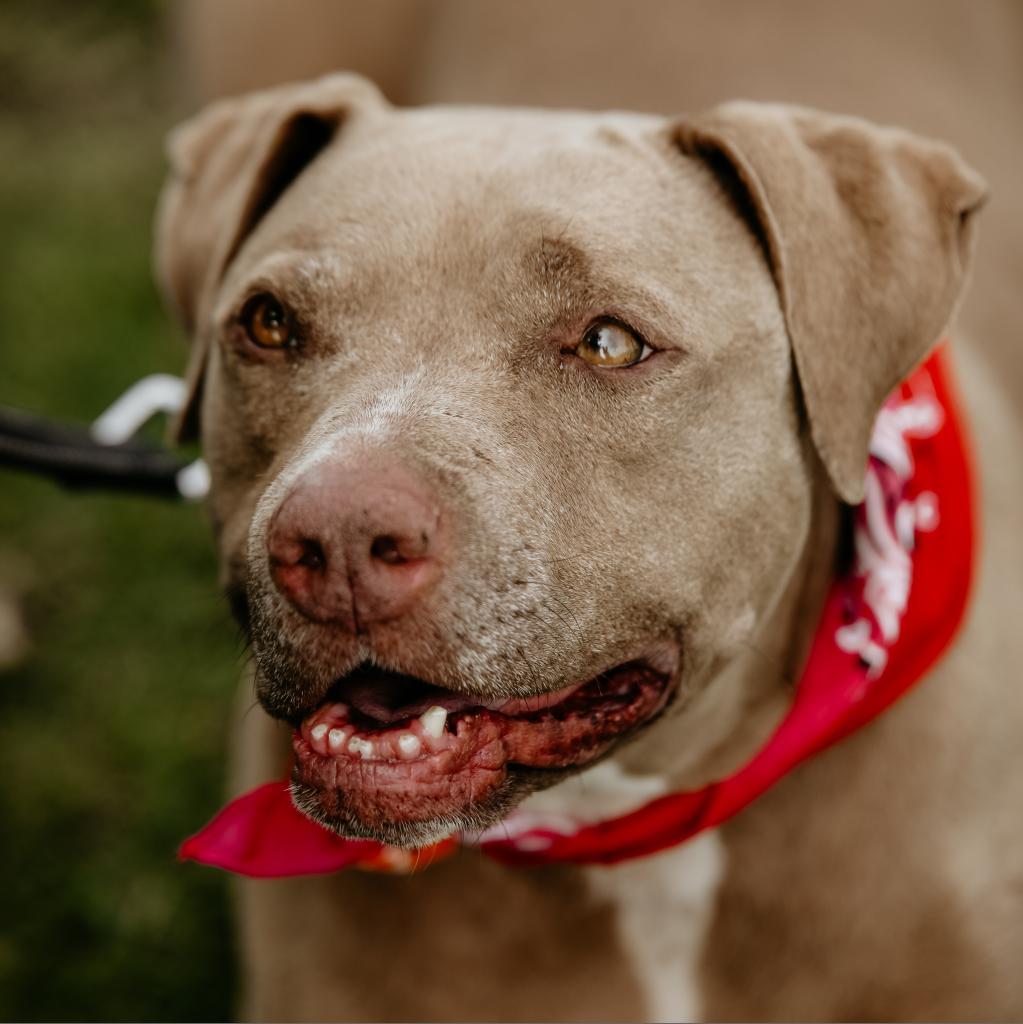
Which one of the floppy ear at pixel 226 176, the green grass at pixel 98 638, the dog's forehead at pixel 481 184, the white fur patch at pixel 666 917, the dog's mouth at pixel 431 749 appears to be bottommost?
the green grass at pixel 98 638

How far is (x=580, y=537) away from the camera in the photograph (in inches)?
83.6

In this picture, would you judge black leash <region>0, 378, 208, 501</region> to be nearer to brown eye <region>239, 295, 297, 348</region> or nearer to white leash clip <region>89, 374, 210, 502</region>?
white leash clip <region>89, 374, 210, 502</region>

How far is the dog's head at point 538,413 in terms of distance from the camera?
2006 mm

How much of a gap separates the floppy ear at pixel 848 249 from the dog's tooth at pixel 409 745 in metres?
0.83

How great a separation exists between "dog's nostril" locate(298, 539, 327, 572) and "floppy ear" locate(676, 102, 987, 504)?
0.88m

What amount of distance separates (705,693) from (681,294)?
0.72 metres

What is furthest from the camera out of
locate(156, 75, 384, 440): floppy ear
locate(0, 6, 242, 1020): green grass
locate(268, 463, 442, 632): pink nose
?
locate(0, 6, 242, 1020): green grass

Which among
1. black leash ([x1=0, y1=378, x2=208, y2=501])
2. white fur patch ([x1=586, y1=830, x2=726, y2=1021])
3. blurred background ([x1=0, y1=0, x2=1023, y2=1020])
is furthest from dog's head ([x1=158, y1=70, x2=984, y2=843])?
blurred background ([x1=0, y1=0, x2=1023, y2=1020])

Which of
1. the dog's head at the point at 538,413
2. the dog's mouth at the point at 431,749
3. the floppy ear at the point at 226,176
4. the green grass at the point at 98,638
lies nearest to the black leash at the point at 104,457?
the floppy ear at the point at 226,176

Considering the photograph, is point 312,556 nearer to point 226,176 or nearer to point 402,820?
point 402,820

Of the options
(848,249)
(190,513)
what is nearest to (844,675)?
(848,249)

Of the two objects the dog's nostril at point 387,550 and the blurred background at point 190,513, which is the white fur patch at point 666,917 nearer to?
the dog's nostril at point 387,550

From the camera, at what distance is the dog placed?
2.06 meters

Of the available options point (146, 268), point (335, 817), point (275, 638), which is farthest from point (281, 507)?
point (146, 268)
